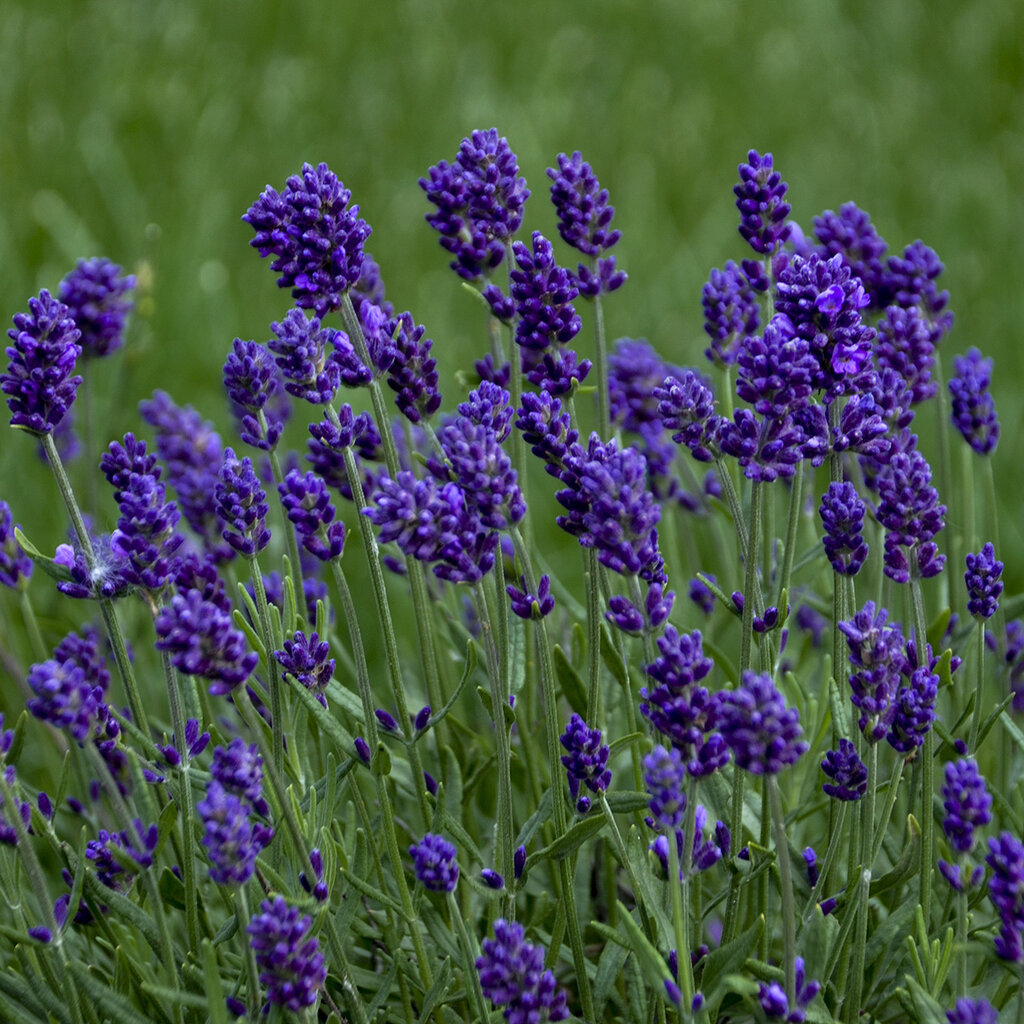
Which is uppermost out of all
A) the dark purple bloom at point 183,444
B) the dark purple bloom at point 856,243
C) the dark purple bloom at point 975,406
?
the dark purple bloom at point 183,444

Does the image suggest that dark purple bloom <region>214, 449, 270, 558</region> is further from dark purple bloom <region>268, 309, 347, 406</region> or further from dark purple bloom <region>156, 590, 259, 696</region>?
dark purple bloom <region>156, 590, 259, 696</region>

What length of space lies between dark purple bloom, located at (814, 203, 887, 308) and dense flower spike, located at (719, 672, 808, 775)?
1.32 metres

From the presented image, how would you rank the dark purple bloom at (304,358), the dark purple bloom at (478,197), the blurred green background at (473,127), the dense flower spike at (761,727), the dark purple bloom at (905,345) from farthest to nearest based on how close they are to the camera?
the blurred green background at (473,127)
the dark purple bloom at (905,345)
the dark purple bloom at (478,197)
the dark purple bloom at (304,358)
the dense flower spike at (761,727)

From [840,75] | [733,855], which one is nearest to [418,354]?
[733,855]

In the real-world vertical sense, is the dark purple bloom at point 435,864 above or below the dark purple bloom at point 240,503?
below

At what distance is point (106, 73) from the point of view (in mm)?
6375

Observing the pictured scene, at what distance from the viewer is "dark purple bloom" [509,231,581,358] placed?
2.03 meters

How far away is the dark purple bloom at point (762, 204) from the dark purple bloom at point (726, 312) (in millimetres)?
197

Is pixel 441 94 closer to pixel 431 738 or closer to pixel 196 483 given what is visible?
pixel 196 483

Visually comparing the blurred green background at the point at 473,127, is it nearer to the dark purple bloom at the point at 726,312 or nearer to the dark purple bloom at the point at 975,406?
the dark purple bloom at the point at 975,406

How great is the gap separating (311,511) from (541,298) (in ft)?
1.61

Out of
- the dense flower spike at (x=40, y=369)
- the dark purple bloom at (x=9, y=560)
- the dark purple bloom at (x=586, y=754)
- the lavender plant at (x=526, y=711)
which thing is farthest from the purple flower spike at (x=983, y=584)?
the dark purple bloom at (x=9, y=560)

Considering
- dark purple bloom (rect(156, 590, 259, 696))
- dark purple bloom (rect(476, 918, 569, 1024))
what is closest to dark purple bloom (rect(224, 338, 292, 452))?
dark purple bloom (rect(156, 590, 259, 696))

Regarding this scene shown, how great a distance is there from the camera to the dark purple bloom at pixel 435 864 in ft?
5.61
